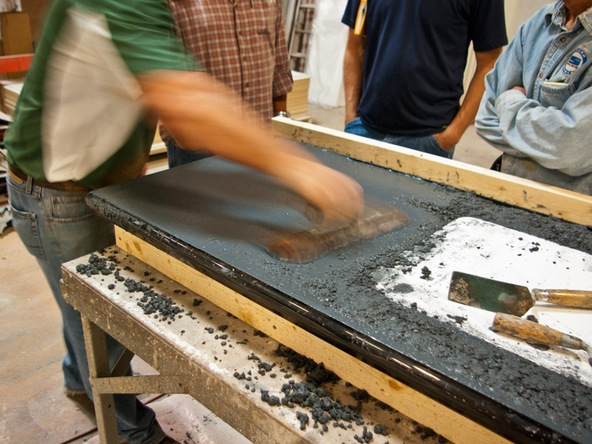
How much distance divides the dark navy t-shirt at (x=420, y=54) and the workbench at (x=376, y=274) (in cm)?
50

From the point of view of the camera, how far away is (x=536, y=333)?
858 millimetres

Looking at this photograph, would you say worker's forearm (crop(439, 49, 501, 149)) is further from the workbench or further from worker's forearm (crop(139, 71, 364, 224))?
worker's forearm (crop(139, 71, 364, 224))

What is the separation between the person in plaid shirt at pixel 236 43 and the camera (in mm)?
1723

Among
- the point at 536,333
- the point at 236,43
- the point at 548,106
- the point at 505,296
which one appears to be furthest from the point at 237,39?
the point at 536,333

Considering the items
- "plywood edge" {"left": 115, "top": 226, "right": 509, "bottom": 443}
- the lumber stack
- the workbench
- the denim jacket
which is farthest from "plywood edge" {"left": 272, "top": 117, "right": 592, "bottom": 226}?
the lumber stack

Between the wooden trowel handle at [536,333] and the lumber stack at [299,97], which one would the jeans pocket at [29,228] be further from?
the lumber stack at [299,97]

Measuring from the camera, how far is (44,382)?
78.5 inches

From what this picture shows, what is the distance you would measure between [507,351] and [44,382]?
1845 mm

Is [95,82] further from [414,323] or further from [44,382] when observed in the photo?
[44,382]

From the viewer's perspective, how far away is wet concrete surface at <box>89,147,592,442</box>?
29.8 inches

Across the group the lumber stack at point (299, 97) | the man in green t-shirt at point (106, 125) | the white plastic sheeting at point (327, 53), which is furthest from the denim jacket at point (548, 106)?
the white plastic sheeting at point (327, 53)

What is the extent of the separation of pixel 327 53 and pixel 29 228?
443 centimetres

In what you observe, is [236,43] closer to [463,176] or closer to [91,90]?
[91,90]

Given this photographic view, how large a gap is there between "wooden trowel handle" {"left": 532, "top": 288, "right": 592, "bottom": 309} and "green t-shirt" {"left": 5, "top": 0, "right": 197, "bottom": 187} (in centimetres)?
87
